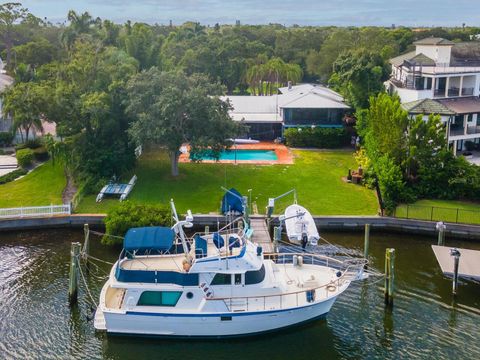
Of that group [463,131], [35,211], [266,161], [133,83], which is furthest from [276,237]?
[463,131]

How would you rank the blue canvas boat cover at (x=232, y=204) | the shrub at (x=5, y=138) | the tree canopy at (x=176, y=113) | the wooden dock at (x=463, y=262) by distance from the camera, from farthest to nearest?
the shrub at (x=5, y=138) → the tree canopy at (x=176, y=113) → the blue canvas boat cover at (x=232, y=204) → the wooden dock at (x=463, y=262)

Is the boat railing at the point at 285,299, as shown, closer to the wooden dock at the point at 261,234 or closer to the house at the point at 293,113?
the wooden dock at the point at 261,234

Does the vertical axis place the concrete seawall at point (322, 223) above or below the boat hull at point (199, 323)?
above

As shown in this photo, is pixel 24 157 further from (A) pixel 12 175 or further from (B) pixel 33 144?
(B) pixel 33 144

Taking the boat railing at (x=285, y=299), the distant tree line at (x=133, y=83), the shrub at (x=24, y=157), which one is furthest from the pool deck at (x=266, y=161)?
the boat railing at (x=285, y=299)

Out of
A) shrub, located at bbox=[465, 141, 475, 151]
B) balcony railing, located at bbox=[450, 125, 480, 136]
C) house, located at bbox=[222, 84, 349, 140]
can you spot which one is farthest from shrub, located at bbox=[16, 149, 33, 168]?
shrub, located at bbox=[465, 141, 475, 151]

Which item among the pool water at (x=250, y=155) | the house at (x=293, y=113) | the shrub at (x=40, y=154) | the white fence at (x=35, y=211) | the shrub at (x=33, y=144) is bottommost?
the white fence at (x=35, y=211)

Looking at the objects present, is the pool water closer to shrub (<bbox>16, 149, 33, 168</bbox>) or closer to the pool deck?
the pool deck
